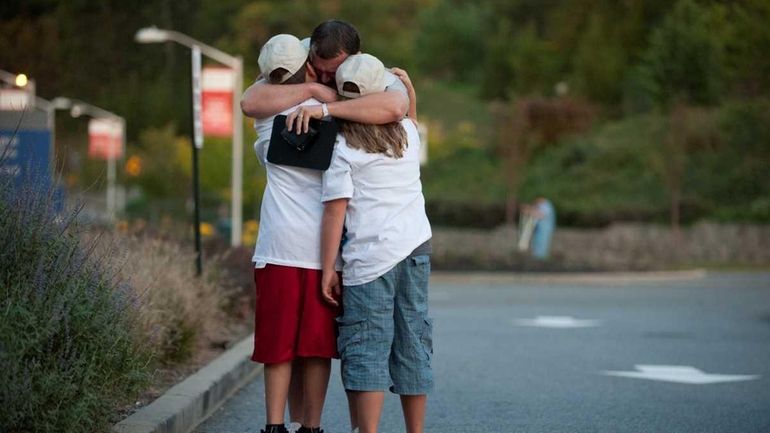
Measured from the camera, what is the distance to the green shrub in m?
5.98

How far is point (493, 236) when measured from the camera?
145 ft

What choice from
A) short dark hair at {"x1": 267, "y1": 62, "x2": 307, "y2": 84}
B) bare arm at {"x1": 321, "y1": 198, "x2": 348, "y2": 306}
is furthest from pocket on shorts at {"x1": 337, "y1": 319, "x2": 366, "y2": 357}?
short dark hair at {"x1": 267, "y1": 62, "x2": 307, "y2": 84}

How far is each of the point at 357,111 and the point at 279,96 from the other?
35 cm

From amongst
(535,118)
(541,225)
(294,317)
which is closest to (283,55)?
(294,317)

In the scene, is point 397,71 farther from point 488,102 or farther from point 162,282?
point 488,102

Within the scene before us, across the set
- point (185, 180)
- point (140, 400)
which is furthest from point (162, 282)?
point (185, 180)

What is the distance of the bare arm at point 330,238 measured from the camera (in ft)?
20.7

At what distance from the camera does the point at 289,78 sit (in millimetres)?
6574

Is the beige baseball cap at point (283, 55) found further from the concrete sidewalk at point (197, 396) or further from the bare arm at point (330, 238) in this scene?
the concrete sidewalk at point (197, 396)

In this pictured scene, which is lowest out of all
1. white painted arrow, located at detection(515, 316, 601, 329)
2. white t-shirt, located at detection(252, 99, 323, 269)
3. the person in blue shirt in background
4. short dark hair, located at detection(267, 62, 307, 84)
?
the person in blue shirt in background

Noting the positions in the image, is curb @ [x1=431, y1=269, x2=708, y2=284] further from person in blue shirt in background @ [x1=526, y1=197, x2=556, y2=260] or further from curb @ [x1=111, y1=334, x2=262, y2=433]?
curb @ [x1=111, y1=334, x2=262, y2=433]

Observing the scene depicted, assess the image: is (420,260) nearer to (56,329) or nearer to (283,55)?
(283,55)

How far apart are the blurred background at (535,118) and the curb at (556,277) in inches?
46.0

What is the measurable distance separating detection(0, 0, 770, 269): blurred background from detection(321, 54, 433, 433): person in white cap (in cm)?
1602
